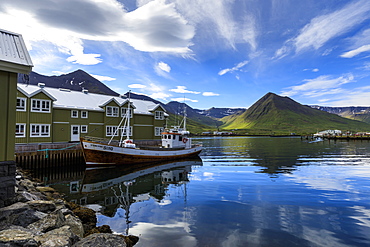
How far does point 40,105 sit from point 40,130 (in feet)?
12.7

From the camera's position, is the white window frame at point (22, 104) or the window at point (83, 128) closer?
the white window frame at point (22, 104)

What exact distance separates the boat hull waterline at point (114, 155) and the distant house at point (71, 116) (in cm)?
334

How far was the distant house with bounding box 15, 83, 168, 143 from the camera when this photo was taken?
32.5 meters

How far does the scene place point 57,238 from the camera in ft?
24.1

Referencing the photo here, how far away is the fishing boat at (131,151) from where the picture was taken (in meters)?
31.0

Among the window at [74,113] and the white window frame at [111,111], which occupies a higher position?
the white window frame at [111,111]

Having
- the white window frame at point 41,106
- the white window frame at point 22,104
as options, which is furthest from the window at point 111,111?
Result: the white window frame at point 22,104

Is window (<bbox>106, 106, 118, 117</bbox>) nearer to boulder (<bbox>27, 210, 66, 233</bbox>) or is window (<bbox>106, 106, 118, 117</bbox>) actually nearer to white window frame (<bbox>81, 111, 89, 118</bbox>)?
white window frame (<bbox>81, 111, 89, 118</bbox>)

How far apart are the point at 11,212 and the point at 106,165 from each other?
78.3ft

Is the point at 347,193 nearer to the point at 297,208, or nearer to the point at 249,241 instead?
→ the point at 297,208

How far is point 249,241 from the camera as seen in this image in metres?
10.5

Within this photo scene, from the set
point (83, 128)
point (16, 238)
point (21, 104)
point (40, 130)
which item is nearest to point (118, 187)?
point (16, 238)

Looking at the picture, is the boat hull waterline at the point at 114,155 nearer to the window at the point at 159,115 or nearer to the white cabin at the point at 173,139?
the white cabin at the point at 173,139

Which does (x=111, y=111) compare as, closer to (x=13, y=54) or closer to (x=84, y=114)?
(x=84, y=114)
